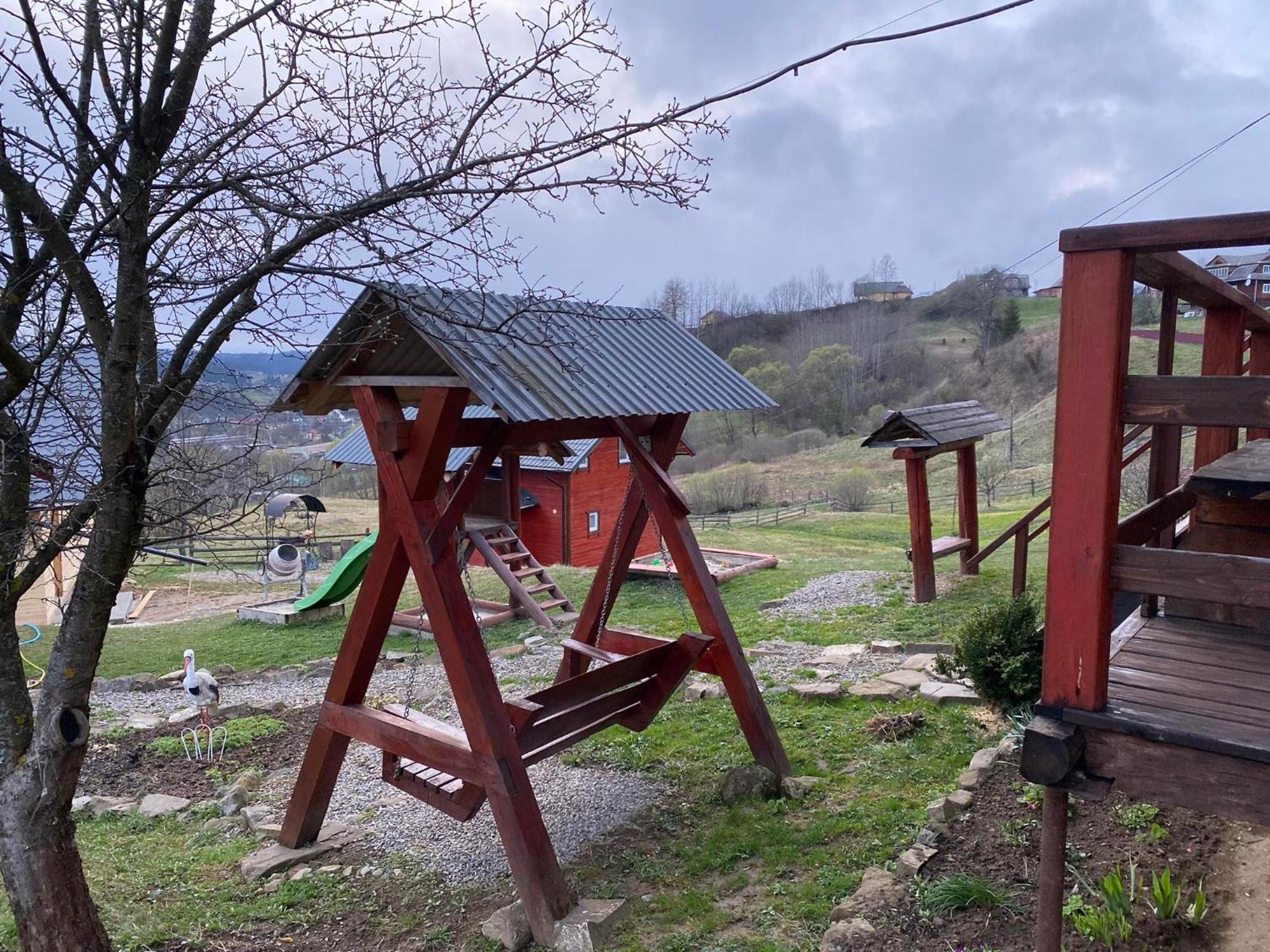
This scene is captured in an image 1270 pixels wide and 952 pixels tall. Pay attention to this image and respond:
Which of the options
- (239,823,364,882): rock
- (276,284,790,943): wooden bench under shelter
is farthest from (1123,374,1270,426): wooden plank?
(239,823,364,882): rock

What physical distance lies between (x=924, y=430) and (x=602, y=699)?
21.9 feet

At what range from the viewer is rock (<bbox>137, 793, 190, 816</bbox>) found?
6.28 meters

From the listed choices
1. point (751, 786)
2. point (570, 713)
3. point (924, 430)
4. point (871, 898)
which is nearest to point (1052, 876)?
point (871, 898)

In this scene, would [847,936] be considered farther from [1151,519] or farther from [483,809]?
[483,809]

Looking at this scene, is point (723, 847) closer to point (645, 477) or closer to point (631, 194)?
point (645, 477)

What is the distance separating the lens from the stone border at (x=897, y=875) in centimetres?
358

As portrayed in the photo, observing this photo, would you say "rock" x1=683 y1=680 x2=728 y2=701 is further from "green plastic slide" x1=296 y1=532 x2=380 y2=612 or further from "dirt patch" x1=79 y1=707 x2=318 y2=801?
"green plastic slide" x1=296 y1=532 x2=380 y2=612

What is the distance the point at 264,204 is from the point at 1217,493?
4.05 metres

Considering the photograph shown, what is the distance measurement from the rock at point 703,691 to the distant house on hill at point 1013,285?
6113 centimetres

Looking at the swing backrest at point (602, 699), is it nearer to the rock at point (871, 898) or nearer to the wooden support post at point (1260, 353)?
the rock at point (871, 898)

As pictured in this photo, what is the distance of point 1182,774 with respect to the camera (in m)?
2.74

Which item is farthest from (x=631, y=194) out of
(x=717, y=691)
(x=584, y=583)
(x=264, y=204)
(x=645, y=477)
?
(x=584, y=583)

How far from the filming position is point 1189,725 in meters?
2.79

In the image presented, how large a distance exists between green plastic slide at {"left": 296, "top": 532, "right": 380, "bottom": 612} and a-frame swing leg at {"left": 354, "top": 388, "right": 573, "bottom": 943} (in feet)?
31.1
